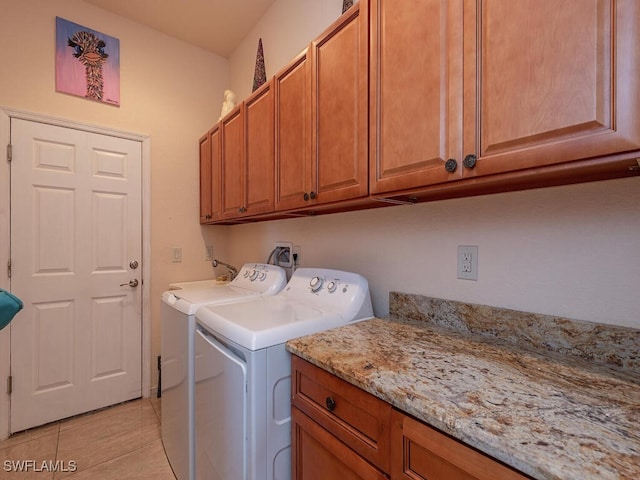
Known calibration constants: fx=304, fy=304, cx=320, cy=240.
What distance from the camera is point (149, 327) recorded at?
247 centimetres

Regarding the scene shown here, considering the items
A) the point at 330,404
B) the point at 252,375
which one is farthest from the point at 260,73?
the point at 330,404

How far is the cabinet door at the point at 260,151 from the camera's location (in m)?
1.65

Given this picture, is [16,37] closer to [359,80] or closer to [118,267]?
[118,267]

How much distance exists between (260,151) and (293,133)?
34cm

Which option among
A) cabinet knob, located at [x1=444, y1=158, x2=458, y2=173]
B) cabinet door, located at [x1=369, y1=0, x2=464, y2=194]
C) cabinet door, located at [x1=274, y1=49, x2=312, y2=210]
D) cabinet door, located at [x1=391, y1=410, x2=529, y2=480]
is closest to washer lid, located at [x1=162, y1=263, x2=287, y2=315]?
cabinet door, located at [x1=274, y1=49, x2=312, y2=210]

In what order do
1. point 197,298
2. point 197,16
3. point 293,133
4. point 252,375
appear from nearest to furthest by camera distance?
1. point 252,375
2. point 293,133
3. point 197,298
4. point 197,16

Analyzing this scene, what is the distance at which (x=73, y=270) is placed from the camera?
218 centimetres

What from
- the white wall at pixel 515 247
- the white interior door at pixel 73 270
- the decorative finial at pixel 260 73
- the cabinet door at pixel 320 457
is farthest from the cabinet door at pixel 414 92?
the white interior door at pixel 73 270

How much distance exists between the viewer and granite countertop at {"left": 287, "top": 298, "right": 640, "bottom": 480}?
1.65 ft

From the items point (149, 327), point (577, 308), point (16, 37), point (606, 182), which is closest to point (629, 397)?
point (577, 308)

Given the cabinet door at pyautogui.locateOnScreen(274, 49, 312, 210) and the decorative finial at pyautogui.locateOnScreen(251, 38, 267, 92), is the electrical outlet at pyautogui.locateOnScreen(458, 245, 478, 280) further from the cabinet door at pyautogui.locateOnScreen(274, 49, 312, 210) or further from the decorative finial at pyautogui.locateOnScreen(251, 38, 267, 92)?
the decorative finial at pyautogui.locateOnScreen(251, 38, 267, 92)

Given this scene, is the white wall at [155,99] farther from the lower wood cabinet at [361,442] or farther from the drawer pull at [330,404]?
the drawer pull at [330,404]

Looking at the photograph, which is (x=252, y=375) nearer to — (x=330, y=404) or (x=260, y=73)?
(x=330, y=404)

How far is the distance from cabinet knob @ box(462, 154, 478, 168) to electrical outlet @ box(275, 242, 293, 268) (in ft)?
4.55
